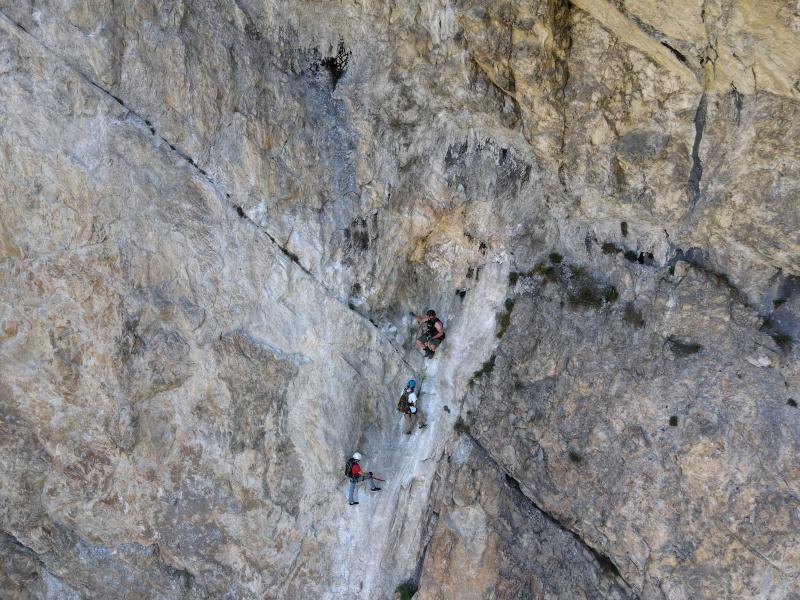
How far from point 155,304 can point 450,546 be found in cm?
1087

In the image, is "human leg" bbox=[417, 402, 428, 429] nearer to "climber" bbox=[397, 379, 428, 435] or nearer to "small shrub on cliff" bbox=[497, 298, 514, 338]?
"climber" bbox=[397, 379, 428, 435]

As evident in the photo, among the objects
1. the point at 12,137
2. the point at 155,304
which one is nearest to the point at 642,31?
the point at 155,304

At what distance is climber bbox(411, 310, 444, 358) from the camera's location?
20.2 m

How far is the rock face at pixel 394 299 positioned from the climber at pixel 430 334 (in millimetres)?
485

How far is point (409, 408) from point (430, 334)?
237 cm

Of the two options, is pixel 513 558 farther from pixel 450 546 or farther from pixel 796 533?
pixel 796 533

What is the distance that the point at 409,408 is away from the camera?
20172 mm

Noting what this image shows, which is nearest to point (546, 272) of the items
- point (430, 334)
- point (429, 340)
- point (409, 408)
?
point (430, 334)

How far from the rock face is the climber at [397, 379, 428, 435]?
336 millimetres

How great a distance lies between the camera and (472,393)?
1989 cm

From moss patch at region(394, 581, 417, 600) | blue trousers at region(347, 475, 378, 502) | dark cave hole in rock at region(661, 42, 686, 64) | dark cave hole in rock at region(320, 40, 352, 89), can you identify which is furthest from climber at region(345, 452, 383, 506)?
dark cave hole in rock at region(661, 42, 686, 64)

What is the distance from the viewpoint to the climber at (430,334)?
2019 cm

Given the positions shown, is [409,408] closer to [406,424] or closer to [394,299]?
[406,424]

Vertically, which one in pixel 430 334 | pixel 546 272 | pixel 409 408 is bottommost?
pixel 409 408
